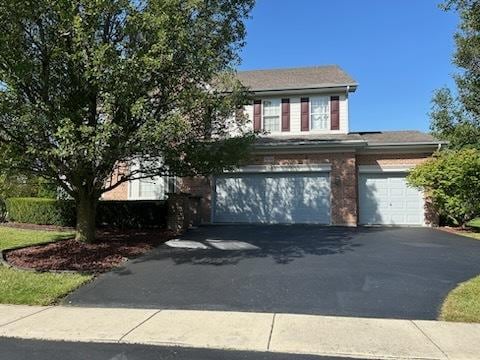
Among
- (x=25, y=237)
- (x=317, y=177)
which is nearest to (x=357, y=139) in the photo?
(x=317, y=177)

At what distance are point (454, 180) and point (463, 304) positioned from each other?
33.5 feet

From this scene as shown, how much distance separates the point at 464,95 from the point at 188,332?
21762 mm

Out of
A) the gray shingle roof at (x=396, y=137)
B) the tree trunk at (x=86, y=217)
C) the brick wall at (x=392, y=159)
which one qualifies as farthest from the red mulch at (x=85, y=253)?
the gray shingle roof at (x=396, y=137)

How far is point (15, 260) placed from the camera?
12133mm

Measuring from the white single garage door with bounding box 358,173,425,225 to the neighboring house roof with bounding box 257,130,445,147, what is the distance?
4.62 ft

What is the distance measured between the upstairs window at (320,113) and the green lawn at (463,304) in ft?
41.9

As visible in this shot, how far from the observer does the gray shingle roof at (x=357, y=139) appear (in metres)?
19.8

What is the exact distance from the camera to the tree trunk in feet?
45.6

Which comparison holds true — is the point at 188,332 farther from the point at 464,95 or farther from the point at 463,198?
the point at 464,95

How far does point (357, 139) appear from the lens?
19.7 m

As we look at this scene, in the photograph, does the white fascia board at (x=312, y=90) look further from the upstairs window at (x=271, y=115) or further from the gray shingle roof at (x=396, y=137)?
the gray shingle roof at (x=396, y=137)

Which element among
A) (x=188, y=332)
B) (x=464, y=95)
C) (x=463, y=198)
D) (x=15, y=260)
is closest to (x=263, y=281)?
(x=188, y=332)

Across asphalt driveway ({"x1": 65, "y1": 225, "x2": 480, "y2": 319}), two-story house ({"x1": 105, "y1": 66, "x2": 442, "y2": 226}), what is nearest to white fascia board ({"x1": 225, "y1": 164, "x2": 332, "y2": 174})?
two-story house ({"x1": 105, "y1": 66, "x2": 442, "y2": 226})

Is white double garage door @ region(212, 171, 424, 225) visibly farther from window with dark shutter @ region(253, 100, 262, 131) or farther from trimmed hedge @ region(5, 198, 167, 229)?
trimmed hedge @ region(5, 198, 167, 229)
